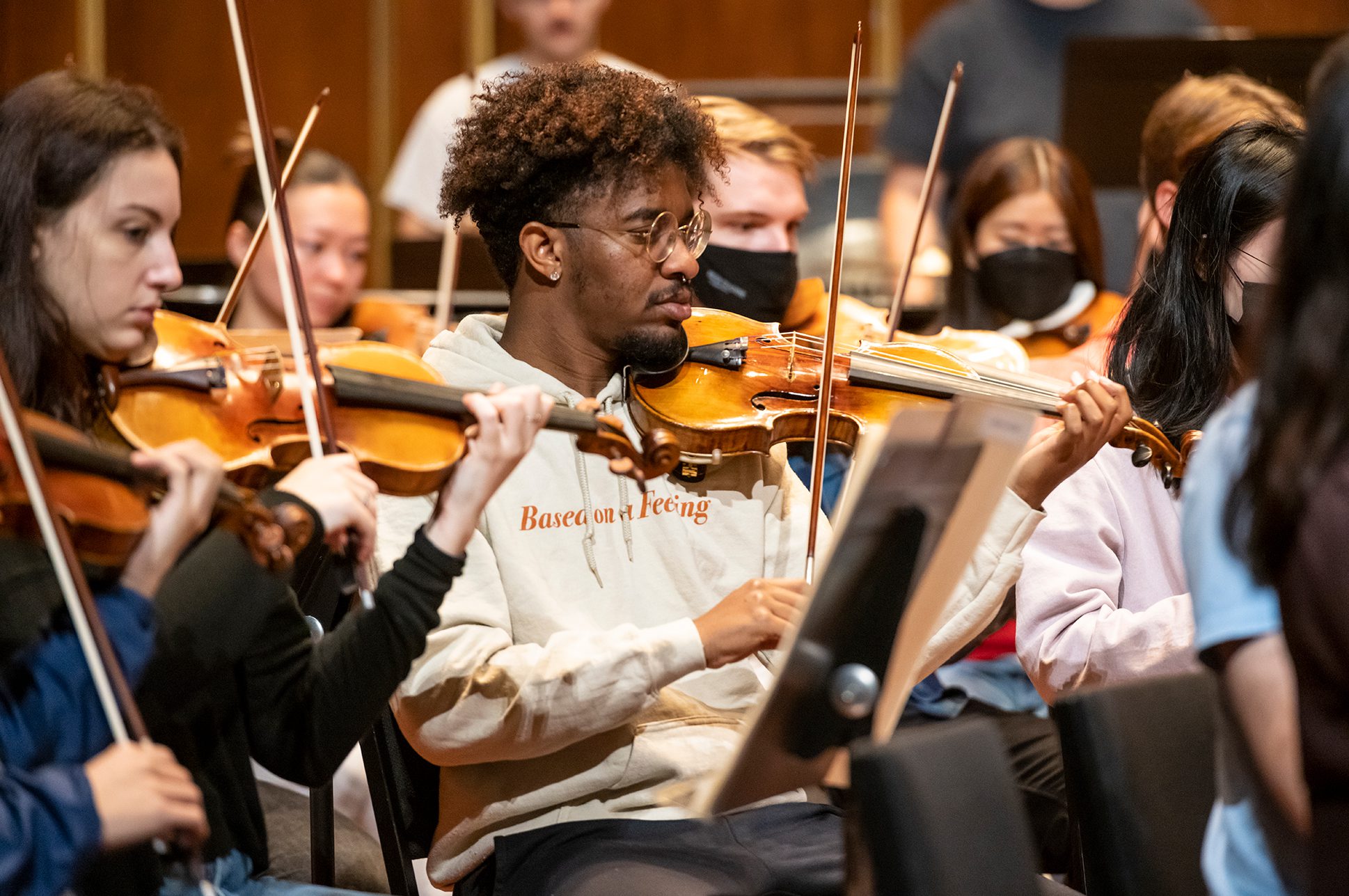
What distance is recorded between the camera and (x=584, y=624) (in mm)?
1753

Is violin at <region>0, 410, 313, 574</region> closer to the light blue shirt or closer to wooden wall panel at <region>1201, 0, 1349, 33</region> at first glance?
the light blue shirt

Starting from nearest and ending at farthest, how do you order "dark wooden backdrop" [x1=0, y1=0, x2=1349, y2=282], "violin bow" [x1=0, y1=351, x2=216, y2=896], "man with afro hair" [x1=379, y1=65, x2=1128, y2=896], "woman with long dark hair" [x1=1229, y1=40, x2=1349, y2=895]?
1. "woman with long dark hair" [x1=1229, y1=40, x2=1349, y2=895]
2. "violin bow" [x1=0, y1=351, x2=216, y2=896]
3. "man with afro hair" [x1=379, y1=65, x2=1128, y2=896]
4. "dark wooden backdrop" [x1=0, y1=0, x2=1349, y2=282]

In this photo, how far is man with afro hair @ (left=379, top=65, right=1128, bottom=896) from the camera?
1.61 meters

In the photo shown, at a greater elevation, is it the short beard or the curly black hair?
the curly black hair

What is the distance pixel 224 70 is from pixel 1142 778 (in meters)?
4.73

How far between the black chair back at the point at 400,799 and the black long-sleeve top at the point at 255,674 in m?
0.22

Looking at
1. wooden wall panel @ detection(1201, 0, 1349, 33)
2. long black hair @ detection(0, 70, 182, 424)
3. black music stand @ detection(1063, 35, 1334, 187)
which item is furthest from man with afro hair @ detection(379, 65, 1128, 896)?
wooden wall panel @ detection(1201, 0, 1349, 33)

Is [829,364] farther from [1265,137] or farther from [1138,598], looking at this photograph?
[1265,137]

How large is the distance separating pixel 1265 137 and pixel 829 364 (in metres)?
0.69

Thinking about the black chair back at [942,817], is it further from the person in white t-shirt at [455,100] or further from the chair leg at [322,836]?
the person in white t-shirt at [455,100]

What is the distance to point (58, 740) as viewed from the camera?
1.28m

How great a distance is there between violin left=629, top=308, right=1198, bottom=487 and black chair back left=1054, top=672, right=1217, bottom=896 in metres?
0.44

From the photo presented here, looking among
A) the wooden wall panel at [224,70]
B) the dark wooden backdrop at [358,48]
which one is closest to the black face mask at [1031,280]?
the dark wooden backdrop at [358,48]

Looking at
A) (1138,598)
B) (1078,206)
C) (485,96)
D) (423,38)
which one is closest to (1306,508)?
(1138,598)
